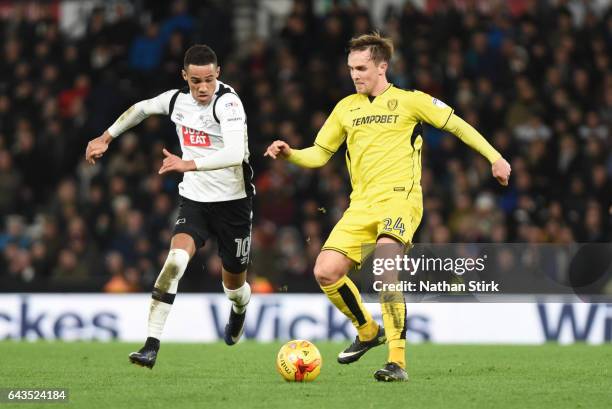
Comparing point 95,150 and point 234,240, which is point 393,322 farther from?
point 95,150

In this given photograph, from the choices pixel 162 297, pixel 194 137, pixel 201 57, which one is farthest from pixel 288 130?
pixel 162 297

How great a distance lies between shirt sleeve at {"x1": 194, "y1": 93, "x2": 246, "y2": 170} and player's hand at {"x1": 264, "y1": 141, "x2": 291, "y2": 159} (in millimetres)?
447

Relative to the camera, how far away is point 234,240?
9727 mm

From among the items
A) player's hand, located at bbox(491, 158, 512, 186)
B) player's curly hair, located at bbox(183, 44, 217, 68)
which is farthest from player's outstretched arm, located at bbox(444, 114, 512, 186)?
player's curly hair, located at bbox(183, 44, 217, 68)

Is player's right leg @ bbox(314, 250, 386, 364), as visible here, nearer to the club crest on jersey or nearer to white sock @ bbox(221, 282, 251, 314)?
the club crest on jersey

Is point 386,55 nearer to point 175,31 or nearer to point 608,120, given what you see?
point 608,120

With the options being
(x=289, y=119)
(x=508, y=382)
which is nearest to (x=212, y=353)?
(x=508, y=382)

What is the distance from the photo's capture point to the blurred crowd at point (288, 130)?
15.3m

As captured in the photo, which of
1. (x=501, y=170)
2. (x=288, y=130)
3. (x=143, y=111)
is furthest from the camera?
(x=288, y=130)

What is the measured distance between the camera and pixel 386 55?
8469 mm

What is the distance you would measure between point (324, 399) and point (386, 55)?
2511mm

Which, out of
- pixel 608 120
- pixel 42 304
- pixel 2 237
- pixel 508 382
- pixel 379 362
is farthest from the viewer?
pixel 2 237

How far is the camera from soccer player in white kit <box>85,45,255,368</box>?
28.6 feet

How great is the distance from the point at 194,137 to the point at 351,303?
5.85 feet
